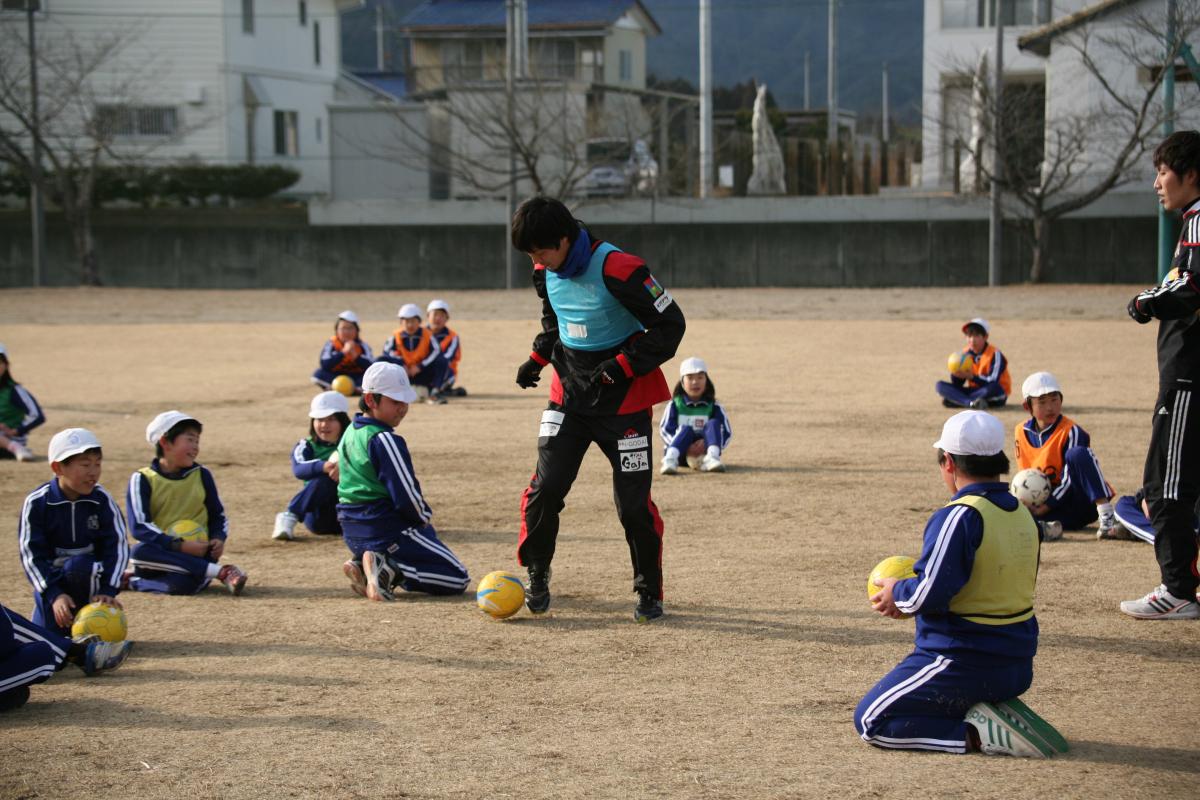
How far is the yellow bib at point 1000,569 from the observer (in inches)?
180

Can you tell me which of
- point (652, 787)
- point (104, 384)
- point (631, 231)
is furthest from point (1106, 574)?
point (631, 231)

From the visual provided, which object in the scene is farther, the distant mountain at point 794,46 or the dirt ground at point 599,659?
the distant mountain at point 794,46

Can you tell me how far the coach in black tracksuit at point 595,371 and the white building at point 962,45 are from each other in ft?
112

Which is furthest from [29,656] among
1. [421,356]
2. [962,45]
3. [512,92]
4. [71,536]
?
[962,45]

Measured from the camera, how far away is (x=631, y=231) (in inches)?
1352

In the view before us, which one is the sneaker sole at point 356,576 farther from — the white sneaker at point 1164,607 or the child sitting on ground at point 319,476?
Result: the white sneaker at point 1164,607

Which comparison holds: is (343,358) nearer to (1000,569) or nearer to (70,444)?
(70,444)

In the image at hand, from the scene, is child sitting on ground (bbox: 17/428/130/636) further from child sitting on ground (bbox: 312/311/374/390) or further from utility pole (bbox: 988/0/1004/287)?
utility pole (bbox: 988/0/1004/287)

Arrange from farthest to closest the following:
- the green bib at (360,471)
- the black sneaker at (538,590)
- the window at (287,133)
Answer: the window at (287,133) < the green bib at (360,471) < the black sneaker at (538,590)

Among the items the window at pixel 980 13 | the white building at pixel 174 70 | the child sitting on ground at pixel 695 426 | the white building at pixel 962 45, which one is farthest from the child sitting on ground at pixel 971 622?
the window at pixel 980 13

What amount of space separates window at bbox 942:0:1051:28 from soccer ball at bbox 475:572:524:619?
125 ft

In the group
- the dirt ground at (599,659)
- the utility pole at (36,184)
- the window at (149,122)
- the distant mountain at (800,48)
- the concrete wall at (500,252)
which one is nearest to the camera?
the dirt ground at (599,659)

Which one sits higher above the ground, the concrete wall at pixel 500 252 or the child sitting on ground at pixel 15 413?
the concrete wall at pixel 500 252

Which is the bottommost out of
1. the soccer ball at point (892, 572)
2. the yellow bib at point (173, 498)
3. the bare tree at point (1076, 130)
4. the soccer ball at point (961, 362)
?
the yellow bib at point (173, 498)
